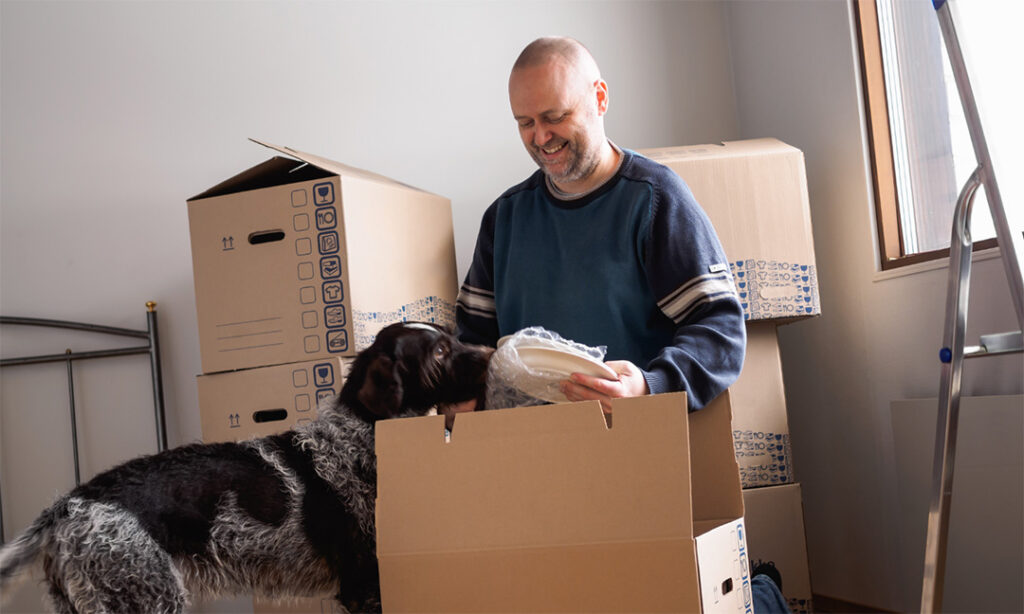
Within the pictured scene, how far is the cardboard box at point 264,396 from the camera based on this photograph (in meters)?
2.38

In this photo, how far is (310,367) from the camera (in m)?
2.38

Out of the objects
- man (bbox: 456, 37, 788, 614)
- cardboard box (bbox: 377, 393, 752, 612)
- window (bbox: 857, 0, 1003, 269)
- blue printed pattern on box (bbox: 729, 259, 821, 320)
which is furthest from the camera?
blue printed pattern on box (bbox: 729, 259, 821, 320)

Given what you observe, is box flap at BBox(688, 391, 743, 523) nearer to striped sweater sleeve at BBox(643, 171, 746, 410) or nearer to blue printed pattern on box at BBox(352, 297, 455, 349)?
striped sweater sleeve at BBox(643, 171, 746, 410)

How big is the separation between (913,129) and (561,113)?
4.81 feet

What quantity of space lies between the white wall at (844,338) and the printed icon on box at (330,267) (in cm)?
173

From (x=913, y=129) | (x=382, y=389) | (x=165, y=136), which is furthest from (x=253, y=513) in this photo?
(x=913, y=129)

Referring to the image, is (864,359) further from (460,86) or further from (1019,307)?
(460,86)

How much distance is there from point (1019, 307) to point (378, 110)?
2431 millimetres

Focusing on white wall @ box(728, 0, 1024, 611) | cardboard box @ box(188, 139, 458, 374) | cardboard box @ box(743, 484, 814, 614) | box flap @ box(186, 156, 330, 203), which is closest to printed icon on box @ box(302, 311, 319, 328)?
cardboard box @ box(188, 139, 458, 374)

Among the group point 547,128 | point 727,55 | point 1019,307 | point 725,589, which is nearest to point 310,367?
point 547,128

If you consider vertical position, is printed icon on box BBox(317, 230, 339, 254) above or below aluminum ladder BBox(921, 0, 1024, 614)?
above

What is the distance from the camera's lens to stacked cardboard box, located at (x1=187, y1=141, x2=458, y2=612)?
240 cm

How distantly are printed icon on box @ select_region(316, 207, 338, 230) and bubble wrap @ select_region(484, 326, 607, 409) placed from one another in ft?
3.39

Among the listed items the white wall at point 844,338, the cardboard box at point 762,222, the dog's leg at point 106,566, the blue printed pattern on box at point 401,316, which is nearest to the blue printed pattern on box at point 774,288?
the cardboard box at point 762,222
